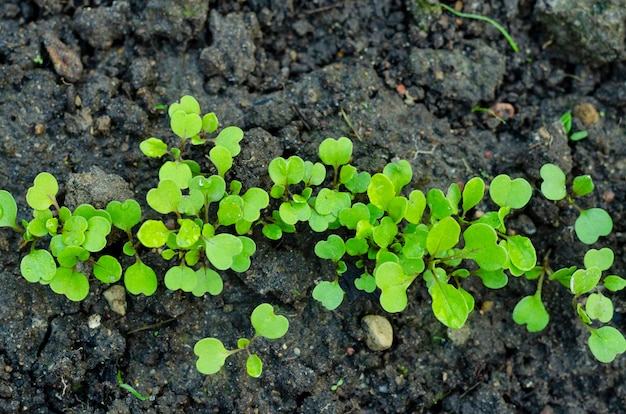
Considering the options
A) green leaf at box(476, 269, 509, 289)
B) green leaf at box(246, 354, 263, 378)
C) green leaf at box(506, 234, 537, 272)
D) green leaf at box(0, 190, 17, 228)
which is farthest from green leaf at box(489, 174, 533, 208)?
green leaf at box(0, 190, 17, 228)

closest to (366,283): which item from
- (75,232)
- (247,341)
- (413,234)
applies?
(413,234)

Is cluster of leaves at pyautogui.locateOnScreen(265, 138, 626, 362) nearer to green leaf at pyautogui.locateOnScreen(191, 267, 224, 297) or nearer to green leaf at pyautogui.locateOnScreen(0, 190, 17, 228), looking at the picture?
green leaf at pyautogui.locateOnScreen(191, 267, 224, 297)

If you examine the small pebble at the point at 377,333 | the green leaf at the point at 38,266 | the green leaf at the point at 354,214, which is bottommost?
the small pebble at the point at 377,333

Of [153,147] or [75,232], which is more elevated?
[153,147]

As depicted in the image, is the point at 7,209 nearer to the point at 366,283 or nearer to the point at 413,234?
the point at 366,283

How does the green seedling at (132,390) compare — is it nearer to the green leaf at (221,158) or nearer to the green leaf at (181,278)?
the green leaf at (181,278)

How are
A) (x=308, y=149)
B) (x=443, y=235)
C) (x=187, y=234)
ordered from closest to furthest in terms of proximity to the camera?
(x=443, y=235), (x=187, y=234), (x=308, y=149)

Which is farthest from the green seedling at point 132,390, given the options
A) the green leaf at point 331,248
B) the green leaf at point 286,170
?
the green leaf at point 286,170

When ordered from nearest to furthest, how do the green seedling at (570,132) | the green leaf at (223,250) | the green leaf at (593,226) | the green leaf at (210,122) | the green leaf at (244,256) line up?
the green leaf at (223,250) → the green leaf at (244,256) → the green leaf at (210,122) → the green leaf at (593,226) → the green seedling at (570,132)
